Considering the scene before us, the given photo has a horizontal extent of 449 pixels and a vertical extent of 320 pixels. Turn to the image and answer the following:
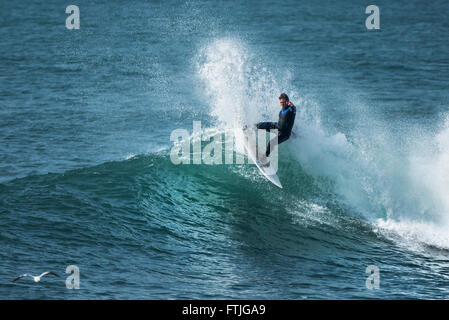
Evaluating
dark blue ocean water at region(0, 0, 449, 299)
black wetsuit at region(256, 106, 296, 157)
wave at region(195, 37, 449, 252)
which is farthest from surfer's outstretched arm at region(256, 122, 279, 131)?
dark blue ocean water at region(0, 0, 449, 299)

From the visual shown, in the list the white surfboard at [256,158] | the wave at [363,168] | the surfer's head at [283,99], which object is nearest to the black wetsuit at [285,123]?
the surfer's head at [283,99]

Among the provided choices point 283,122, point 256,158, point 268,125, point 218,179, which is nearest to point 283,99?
point 283,122

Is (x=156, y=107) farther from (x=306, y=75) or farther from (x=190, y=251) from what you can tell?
(x=190, y=251)

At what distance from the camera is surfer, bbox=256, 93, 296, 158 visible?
614 inches

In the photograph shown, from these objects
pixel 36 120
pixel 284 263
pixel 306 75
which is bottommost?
pixel 284 263

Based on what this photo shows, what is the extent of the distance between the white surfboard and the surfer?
18.6 inches

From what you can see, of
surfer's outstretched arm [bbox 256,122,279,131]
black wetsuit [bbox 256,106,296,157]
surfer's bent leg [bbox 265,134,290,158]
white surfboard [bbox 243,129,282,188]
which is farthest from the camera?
white surfboard [bbox 243,129,282,188]

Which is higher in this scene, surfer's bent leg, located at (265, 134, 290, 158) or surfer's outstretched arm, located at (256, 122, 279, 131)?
surfer's outstretched arm, located at (256, 122, 279, 131)

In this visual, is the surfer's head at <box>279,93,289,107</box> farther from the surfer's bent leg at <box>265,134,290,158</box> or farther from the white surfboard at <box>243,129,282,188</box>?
the white surfboard at <box>243,129,282,188</box>

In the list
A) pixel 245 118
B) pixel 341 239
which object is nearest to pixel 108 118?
pixel 245 118

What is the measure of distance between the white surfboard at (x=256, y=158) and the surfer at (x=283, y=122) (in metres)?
0.47

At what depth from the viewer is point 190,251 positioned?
14.0 m

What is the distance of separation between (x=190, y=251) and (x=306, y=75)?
738 inches

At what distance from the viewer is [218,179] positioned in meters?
18.2
